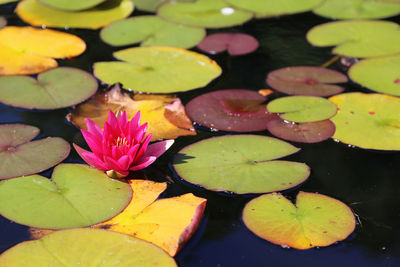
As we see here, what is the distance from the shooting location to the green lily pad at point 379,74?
325 cm

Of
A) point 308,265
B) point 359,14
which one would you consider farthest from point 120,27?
point 308,265

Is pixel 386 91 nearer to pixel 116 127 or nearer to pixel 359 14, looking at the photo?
pixel 359 14

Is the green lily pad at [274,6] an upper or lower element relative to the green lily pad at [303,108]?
upper

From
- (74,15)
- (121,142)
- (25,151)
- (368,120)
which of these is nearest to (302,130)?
(368,120)

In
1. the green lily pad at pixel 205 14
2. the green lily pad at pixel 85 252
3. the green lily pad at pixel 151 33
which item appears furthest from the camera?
the green lily pad at pixel 205 14

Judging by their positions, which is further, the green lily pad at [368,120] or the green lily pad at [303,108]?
the green lily pad at [303,108]

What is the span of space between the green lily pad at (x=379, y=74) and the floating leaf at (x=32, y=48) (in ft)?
6.28

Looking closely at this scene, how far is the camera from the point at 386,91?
3.21 metres

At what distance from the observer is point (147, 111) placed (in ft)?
9.87

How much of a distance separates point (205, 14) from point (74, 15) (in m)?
1.06

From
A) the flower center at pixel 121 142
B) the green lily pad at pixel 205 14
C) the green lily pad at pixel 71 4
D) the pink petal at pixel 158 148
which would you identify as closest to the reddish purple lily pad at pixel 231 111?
the pink petal at pixel 158 148

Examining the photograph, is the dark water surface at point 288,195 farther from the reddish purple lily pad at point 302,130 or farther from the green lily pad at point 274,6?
the green lily pad at point 274,6

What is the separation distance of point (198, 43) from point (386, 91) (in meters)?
1.37

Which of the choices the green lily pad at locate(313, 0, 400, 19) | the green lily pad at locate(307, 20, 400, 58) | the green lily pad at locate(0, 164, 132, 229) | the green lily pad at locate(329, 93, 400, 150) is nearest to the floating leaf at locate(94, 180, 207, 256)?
the green lily pad at locate(0, 164, 132, 229)
